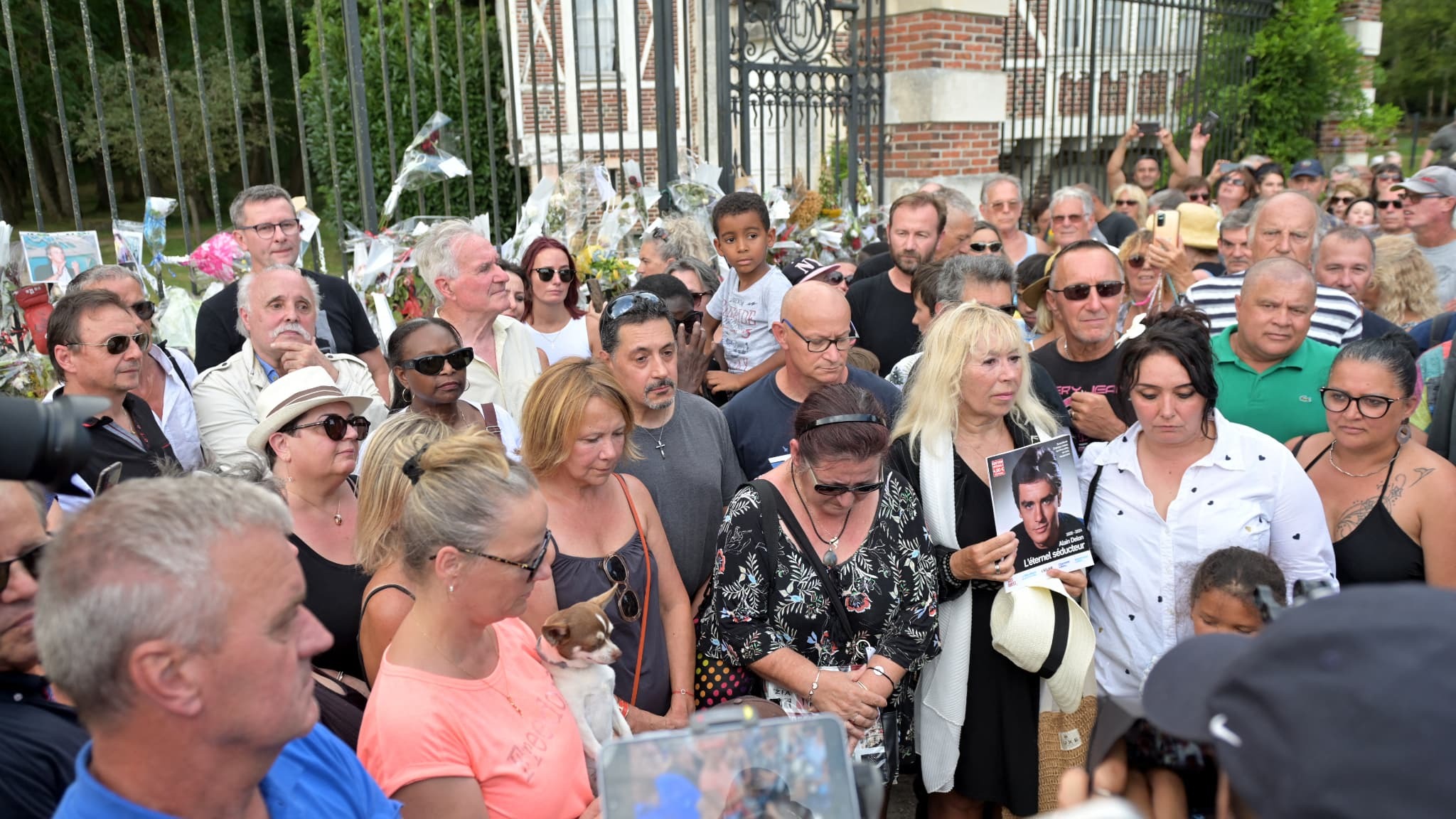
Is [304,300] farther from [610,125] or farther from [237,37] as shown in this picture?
[237,37]

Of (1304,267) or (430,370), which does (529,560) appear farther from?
(1304,267)

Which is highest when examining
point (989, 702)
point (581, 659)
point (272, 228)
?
point (272, 228)

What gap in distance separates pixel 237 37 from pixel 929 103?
50.3 feet

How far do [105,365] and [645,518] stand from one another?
6.32ft

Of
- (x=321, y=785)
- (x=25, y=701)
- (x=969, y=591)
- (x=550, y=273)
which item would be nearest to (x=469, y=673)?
(x=321, y=785)

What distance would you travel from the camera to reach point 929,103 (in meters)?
8.91

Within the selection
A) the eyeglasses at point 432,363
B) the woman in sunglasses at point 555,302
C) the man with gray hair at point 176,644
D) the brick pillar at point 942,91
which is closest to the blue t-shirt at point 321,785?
the man with gray hair at point 176,644

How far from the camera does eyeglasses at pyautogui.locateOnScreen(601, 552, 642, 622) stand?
281cm

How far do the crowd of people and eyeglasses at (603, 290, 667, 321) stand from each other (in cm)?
1

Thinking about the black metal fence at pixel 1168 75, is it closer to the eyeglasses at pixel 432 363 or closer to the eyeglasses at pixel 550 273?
the eyeglasses at pixel 550 273

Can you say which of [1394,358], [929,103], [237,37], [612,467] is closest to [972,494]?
[612,467]

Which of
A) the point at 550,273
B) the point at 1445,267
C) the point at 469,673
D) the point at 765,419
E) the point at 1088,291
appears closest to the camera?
the point at 469,673

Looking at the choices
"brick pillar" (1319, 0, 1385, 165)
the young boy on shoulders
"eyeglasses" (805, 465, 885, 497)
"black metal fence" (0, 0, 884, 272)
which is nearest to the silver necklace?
"eyeglasses" (805, 465, 885, 497)

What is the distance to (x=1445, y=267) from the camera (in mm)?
6258
